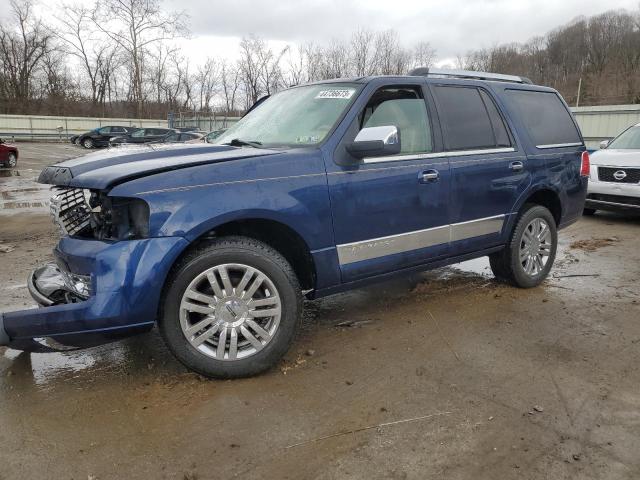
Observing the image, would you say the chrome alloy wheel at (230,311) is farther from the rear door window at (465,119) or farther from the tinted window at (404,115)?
the rear door window at (465,119)

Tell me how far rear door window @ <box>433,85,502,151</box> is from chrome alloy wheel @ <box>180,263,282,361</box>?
2013 mm

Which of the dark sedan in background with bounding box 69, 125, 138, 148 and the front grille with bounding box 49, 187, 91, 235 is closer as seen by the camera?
the front grille with bounding box 49, 187, 91, 235

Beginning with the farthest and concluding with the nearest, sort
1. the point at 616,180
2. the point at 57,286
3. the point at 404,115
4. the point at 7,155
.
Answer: the point at 7,155
the point at 616,180
the point at 404,115
the point at 57,286

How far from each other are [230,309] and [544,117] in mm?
3860

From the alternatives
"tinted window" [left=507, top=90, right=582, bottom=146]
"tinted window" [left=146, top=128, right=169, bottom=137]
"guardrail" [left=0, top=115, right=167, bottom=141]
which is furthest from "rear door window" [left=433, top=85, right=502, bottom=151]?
"guardrail" [left=0, top=115, right=167, bottom=141]

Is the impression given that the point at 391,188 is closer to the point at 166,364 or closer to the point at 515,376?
the point at 515,376

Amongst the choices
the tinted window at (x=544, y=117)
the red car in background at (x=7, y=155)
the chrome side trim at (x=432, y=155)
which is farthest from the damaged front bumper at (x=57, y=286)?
the red car in background at (x=7, y=155)

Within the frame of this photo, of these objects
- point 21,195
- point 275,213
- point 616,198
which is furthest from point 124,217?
point 21,195

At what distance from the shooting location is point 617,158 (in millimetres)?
9023

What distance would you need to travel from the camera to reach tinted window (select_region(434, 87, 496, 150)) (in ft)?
14.0

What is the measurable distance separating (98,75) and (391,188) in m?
64.6

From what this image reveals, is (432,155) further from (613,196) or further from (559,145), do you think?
(613,196)

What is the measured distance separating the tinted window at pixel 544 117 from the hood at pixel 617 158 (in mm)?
3937

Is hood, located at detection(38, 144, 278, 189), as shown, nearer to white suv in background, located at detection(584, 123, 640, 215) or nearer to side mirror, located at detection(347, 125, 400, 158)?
side mirror, located at detection(347, 125, 400, 158)
